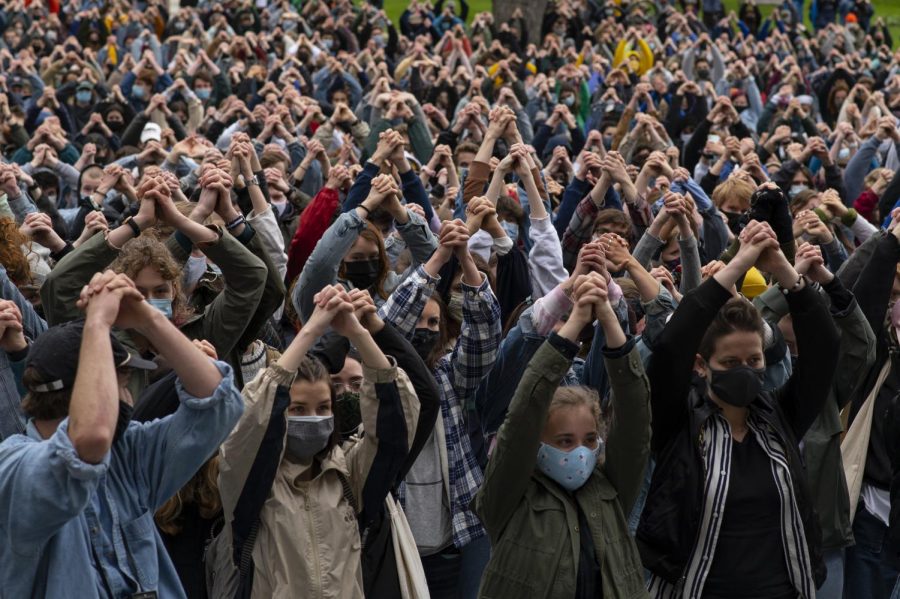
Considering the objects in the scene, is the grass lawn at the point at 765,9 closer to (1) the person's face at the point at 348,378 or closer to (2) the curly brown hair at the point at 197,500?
(1) the person's face at the point at 348,378

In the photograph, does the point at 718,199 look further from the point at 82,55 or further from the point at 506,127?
the point at 82,55

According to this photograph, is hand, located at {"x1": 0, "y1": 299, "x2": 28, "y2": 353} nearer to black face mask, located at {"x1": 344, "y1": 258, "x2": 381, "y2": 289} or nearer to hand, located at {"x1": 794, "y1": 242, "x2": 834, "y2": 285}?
→ black face mask, located at {"x1": 344, "y1": 258, "x2": 381, "y2": 289}

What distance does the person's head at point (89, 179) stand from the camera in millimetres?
10656

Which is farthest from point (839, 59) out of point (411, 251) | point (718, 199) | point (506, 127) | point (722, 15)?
point (411, 251)

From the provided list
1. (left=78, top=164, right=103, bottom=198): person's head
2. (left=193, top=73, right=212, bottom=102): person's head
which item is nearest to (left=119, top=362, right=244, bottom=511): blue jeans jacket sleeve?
(left=78, top=164, right=103, bottom=198): person's head

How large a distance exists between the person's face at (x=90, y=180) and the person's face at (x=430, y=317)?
202 inches

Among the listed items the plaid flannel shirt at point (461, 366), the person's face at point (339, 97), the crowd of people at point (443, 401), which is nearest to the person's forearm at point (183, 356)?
the crowd of people at point (443, 401)

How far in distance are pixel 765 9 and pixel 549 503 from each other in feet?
115

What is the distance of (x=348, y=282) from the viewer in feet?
23.1

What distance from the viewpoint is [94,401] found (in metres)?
3.81

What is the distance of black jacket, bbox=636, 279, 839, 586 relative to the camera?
5055mm

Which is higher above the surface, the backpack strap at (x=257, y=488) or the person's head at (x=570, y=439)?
the person's head at (x=570, y=439)

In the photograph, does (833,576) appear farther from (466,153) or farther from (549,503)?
(466,153)

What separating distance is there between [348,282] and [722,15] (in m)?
26.2
